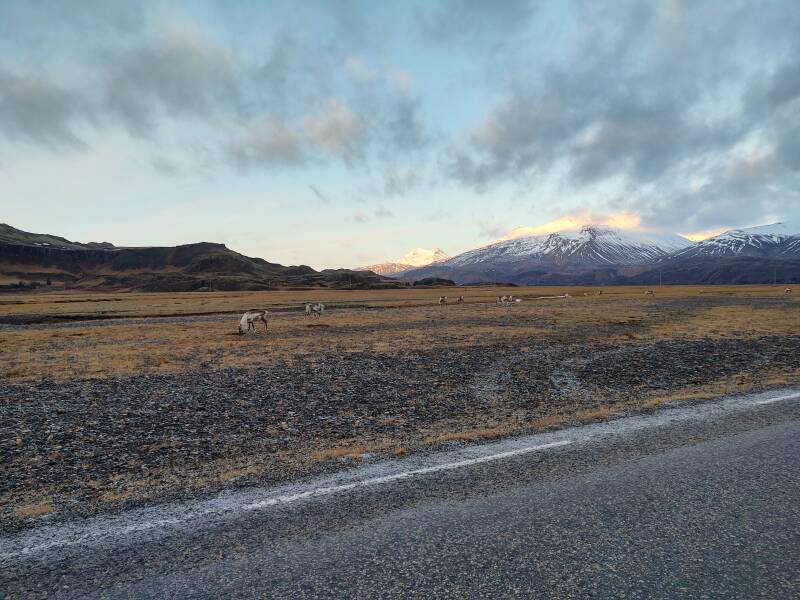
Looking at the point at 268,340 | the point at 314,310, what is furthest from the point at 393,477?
the point at 314,310

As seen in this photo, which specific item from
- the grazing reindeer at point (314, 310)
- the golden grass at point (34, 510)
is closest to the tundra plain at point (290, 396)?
the golden grass at point (34, 510)

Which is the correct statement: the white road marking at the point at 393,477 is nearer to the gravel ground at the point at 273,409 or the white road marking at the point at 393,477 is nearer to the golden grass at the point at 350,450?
the gravel ground at the point at 273,409

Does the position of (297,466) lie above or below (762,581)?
below

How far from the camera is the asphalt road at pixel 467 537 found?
4.86 m

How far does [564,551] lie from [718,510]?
99.9 inches

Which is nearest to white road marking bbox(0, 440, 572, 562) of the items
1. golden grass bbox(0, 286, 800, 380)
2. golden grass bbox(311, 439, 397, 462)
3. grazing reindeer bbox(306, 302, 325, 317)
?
golden grass bbox(311, 439, 397, 462)

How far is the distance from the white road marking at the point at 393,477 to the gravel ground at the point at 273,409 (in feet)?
3.37

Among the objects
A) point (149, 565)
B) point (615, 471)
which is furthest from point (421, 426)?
point (149, 565)

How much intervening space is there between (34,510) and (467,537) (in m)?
6.32

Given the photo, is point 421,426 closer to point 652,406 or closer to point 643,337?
point 652,406

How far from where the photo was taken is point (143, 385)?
17.2 metres

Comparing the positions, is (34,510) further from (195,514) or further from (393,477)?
(393,477)

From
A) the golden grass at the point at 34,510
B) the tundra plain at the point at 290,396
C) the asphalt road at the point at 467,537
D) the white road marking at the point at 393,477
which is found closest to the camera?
the asphalt road at the point at 467,537

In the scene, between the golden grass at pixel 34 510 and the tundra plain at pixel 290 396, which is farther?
the tundra plain at pixel 290 396
